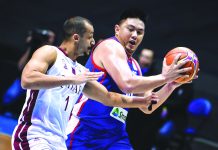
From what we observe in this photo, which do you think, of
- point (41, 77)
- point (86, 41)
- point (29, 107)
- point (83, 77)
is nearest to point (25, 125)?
point (29, 107)

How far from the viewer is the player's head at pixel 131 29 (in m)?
4.31

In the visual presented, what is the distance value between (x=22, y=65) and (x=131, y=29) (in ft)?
11.8

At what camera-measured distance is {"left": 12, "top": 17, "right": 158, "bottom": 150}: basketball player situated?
10.9 ft

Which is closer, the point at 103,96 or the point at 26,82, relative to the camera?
the point at 26,82

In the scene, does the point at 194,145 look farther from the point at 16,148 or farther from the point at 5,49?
the point at 16,148

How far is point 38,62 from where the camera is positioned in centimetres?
338

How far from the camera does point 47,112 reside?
354 centimetres

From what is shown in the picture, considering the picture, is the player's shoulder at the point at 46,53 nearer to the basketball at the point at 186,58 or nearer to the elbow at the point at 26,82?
the elbow at the point at 26,82

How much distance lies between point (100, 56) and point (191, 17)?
6.67 meters

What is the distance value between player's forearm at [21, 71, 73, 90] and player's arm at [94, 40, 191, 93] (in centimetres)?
74

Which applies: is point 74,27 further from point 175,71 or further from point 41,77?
point 175,71

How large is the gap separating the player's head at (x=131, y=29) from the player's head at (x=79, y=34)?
592 millimetres

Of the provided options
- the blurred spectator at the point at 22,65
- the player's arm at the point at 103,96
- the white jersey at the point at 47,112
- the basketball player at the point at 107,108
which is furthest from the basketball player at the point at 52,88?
the blurred spectator at the point at 22,65

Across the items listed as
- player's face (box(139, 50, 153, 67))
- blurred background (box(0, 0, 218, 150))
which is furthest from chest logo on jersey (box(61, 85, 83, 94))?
blurred background (box(0, 0, 218, 150))
